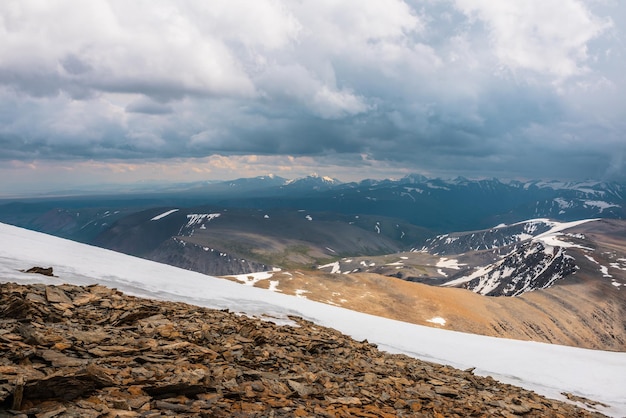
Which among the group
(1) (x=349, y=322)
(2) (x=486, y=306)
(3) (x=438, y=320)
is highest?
(1) (x=349, y=322)

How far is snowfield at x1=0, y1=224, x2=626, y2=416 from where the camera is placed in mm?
22312

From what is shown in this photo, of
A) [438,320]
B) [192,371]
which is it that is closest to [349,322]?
[192,371]

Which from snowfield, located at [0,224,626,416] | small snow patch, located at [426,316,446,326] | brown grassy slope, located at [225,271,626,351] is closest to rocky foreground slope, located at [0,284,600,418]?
snowfield, located at [0,224,626,416]

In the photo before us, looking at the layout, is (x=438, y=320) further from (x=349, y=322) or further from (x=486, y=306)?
(x=349, y=322)

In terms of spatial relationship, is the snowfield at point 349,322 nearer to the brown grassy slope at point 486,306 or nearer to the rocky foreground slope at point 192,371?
the rocky foreground slope at point 192,371

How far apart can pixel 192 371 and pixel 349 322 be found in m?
18.9

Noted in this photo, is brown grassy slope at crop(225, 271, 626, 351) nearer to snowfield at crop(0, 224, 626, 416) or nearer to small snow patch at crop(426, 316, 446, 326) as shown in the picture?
small snow patch at crop(426, 316, 446, 326)

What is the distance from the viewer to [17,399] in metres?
7.48

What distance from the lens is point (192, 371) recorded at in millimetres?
10930

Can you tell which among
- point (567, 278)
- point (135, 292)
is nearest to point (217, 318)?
point (135, 292)

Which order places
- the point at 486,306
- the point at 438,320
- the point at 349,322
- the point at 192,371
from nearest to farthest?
the point at 192,371
the point at 349,322
the point at 438,320
the point at 486,306

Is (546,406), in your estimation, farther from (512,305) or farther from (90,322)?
(512,305)

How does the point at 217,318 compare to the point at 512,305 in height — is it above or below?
above

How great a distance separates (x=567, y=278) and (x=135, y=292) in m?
204
